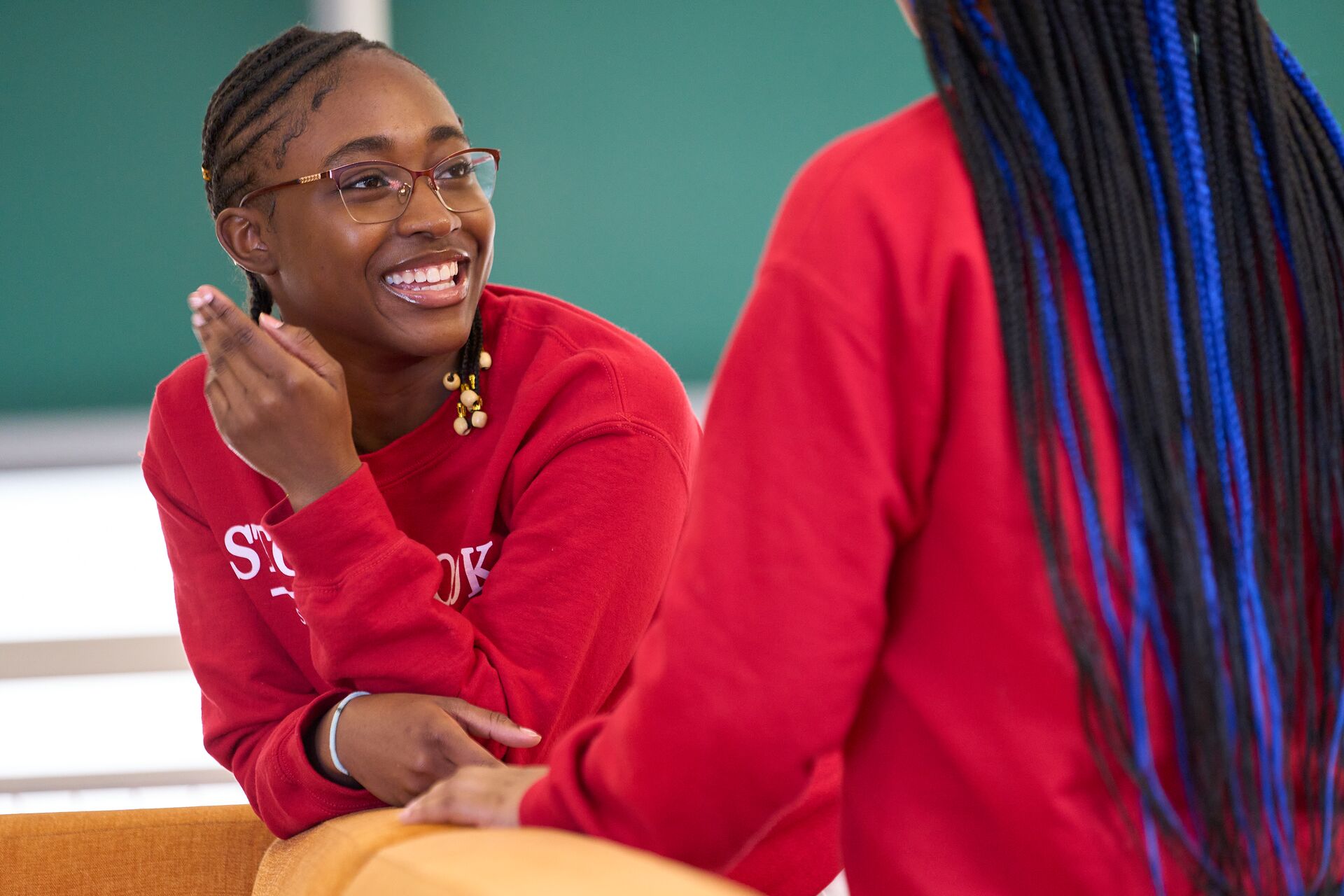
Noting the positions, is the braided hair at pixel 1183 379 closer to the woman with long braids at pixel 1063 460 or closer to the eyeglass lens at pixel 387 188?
the woman with long braids at pixel 1063 460

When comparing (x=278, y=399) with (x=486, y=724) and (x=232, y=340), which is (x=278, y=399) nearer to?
(x=232, y=340)

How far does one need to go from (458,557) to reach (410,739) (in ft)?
0.84

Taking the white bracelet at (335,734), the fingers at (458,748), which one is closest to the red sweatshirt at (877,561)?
the fingers at (458,748)

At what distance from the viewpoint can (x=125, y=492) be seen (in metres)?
2.65

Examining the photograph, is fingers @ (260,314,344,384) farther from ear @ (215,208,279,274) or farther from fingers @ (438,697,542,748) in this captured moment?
fingers @ (438,697,542,748)

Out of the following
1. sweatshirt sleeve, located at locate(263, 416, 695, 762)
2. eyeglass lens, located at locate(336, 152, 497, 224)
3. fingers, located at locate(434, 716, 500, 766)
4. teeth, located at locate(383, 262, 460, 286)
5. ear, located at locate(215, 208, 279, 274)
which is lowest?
fingers, located at locate(434, 716, 500, 766)

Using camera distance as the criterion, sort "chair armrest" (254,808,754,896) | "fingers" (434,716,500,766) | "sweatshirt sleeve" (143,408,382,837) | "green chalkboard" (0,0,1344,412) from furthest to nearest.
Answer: "green chalkboard" (0,0,1344,412) < "sweatshirt sleeve" (143,408,382,837) < "fingers" (434,716,500,766) < "chair armrest" (254,808,754,896)

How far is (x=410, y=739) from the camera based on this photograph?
3.85 feet

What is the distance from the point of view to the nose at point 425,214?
54.6 inches

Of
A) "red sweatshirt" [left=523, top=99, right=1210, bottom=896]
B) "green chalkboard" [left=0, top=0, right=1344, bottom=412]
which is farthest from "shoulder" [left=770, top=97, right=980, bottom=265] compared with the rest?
"green chalkboard" [left=0, top=0, right=1344, bottom=412]

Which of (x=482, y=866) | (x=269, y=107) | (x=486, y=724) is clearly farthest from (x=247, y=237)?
(x=482, y=866)

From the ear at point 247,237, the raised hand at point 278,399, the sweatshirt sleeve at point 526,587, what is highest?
the ear at point 247,237

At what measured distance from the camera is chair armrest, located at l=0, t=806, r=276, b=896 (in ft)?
4.34

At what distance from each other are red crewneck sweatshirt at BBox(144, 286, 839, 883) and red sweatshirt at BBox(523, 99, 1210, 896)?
501 mm
